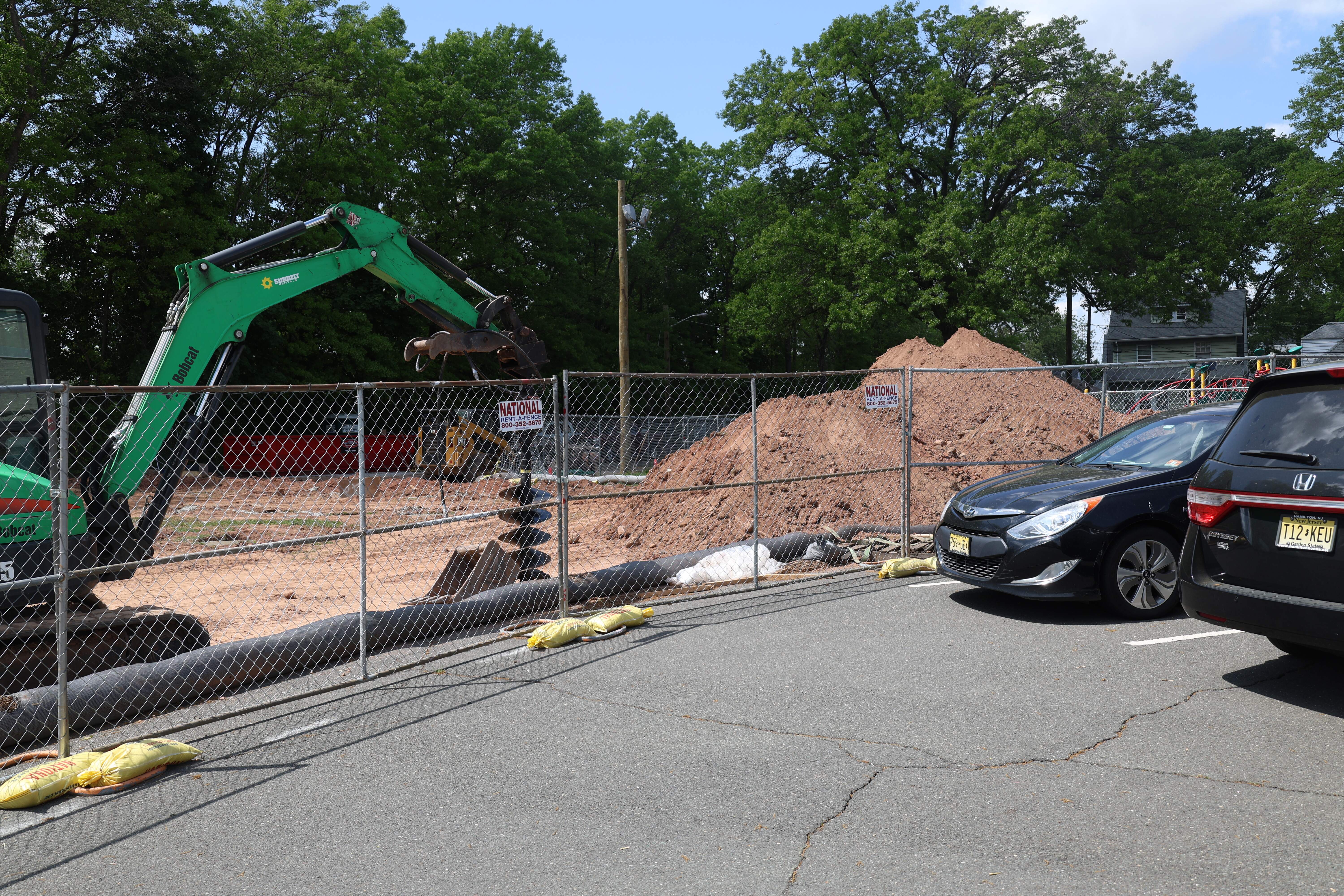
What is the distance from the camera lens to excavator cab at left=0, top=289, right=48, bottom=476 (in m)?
6.60

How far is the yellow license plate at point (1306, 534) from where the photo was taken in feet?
14.8

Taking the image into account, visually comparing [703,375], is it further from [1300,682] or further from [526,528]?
[1300,682]

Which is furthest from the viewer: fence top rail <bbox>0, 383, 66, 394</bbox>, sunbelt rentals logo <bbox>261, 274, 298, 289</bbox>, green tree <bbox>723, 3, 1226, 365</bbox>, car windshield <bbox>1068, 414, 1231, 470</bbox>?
green tree <bbox>723, 3, 1226, 365</bbox>

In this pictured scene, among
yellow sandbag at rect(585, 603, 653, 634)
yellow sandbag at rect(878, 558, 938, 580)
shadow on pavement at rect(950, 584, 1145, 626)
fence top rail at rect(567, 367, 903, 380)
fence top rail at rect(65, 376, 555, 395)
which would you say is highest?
fence top rail at rect(567, 367, 903, 380)

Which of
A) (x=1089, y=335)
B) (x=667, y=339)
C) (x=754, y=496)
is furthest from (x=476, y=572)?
(x=1089, y=335)

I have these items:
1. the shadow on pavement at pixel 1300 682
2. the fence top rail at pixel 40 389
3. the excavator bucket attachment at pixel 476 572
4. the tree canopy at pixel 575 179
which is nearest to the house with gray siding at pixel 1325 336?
the tree canopy at pixel 575 179

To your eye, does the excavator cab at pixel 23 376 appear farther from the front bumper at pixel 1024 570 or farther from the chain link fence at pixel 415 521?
the front bumper at pixel 1024 570

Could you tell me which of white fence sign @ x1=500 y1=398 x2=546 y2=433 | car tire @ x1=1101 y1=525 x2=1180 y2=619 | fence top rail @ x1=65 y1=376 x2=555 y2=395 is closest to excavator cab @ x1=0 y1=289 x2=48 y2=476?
fence top rail @ x1=65 y1=376 x2=555 y2=395

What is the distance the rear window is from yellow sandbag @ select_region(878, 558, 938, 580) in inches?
167

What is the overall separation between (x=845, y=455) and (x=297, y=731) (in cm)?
1146

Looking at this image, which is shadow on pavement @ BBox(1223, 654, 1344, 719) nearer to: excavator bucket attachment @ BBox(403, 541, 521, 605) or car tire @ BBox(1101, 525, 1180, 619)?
car tire @ BBox(1101, 525, 1180, 619)

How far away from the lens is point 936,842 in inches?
140

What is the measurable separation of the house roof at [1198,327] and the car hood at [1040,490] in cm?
5246

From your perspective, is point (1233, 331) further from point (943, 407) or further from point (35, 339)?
point (35, 339)
